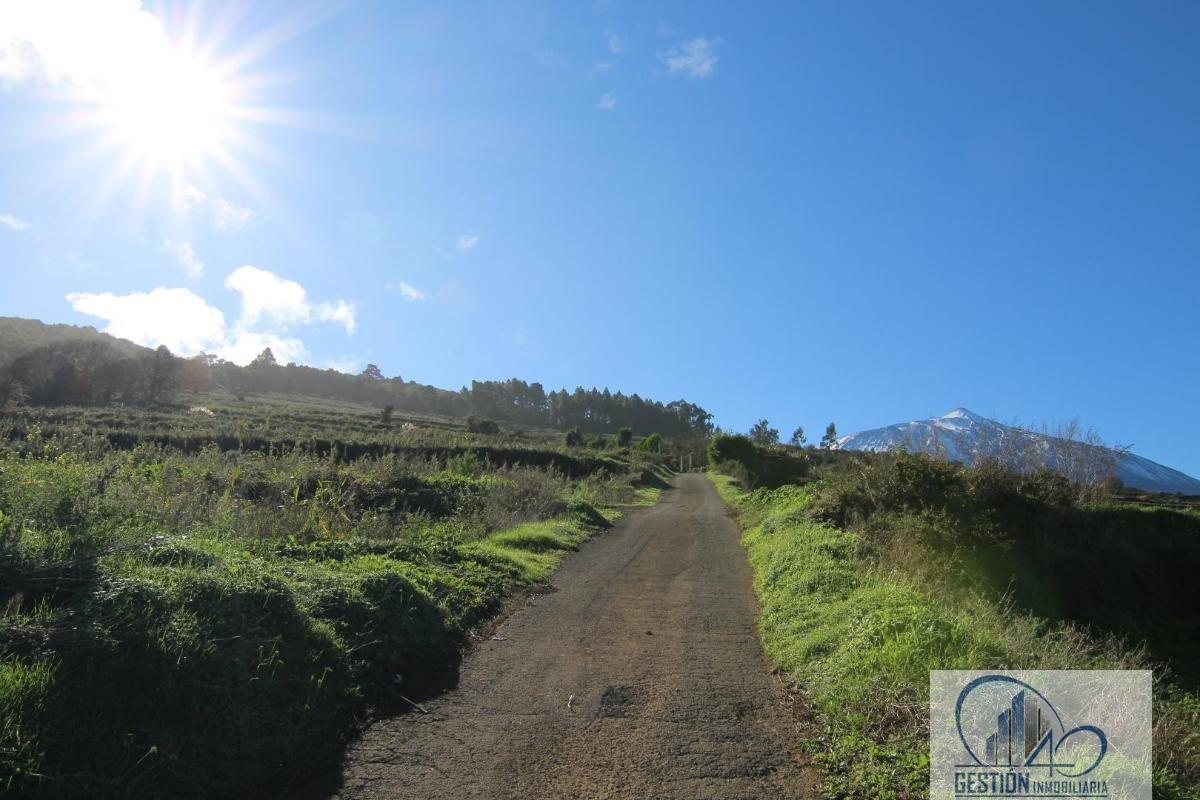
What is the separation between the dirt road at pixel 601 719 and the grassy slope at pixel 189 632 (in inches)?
19.7

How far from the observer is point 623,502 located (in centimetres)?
2806

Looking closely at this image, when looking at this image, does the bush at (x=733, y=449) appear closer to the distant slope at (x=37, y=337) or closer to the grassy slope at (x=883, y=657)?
the grassy slope at (x=883, y=657)

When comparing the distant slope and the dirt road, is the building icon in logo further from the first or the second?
the distant slope

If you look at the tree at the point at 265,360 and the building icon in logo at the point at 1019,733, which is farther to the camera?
the tree at the point at 265,360

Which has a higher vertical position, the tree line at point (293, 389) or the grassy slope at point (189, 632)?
the tree line at point (293, 389)

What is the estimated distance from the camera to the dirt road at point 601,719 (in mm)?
4273

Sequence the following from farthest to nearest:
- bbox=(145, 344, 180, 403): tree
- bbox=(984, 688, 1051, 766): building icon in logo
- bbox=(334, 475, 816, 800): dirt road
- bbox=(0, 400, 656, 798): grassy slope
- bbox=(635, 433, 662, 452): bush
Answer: bbox=(635, 433, 662, 452): bush
bbox=(145, 344, 180, 403): tree
bbox=(984, 688, 1051, 766): building icon in logo
bbox=(334, 475, 816, 800): dirt road
bbox=(0, 400, 656, 798): grassy slope

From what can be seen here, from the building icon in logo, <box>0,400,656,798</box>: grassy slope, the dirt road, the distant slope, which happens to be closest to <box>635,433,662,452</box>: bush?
the distant slope

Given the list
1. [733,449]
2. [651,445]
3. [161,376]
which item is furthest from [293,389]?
[733,449]

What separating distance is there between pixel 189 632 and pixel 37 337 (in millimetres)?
94282

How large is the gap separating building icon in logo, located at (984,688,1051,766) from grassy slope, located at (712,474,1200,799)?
0.43 m

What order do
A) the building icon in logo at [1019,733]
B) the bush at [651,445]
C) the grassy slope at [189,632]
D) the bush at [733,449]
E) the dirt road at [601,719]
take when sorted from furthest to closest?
the bush at [651,445] < the bush at [733,449] < the building icon in logo at [1019,733] < the dirt road at [601,719] < the grassy slope at [189,632]

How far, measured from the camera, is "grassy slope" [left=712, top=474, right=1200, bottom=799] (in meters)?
4.44

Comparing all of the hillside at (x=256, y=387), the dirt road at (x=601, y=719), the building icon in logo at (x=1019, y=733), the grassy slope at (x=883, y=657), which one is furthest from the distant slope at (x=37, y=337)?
the building icon in logo at (x=1019, y=733)
